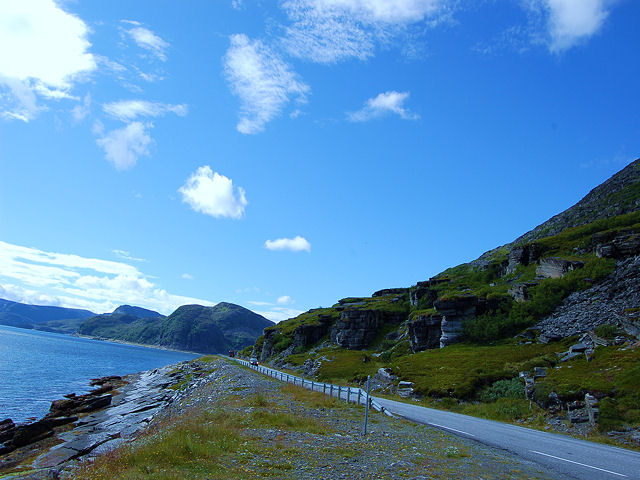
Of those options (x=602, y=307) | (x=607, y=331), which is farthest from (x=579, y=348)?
(x=602, y=307)

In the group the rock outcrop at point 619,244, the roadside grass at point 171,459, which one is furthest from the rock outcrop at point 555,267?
the roadside grass at point 171,459

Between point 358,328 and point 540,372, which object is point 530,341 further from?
point 358,328

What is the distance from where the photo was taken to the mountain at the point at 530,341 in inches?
1053

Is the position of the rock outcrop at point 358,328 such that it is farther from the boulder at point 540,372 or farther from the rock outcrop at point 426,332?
the boulder at point 540,372

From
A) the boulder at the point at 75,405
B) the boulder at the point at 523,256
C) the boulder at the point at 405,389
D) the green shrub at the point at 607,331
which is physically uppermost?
the boulder at the point at 523,256

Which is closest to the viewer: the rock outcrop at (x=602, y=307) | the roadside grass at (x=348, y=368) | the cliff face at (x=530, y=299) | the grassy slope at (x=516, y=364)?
the grassy slope at (x=516, y=364)

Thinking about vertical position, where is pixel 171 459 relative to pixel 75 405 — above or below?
above

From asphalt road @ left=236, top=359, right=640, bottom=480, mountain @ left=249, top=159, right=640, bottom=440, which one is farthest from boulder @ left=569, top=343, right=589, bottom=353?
asphalt road @ left=236, top=359, right=640, bottom=480

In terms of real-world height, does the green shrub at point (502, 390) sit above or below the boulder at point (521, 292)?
below

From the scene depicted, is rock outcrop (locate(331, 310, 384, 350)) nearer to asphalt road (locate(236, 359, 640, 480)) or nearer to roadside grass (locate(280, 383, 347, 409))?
roadside grass (locate(280, 383, 347, 409))

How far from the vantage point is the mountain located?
26750 mm

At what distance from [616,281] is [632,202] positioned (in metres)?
72.9

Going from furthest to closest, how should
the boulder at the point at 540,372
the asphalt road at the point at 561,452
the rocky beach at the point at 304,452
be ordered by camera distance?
1. the boulder at the point at 540,372
2. the asphalt road at the point at 561,452
3. the rocky beach at the point at 304,452

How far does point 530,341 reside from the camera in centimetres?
4688
